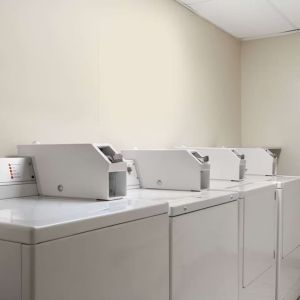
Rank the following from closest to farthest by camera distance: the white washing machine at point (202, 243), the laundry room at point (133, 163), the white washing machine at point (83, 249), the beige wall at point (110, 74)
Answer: the white washing machine at point (83, 249), the laundry room at point (133, 163), the white washing machine at point (202, 243), the beige wall at point (110, 74)

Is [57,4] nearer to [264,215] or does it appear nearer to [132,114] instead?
[132,114]

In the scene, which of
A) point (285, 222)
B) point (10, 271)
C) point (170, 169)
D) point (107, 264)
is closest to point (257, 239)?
point (285, 222)

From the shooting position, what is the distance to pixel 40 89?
6.97 ft

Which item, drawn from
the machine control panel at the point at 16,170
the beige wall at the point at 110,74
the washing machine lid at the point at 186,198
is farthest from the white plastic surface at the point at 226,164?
the machine control panel at the point at 16,170

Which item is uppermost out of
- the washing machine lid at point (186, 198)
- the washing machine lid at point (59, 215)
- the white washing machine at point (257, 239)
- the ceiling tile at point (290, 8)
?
the ceiling tile at point (290, 8)

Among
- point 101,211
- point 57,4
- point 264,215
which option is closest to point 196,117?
point 264,215

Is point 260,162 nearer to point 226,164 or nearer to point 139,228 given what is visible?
point 226,164

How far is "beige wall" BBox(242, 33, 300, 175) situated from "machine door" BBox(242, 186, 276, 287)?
1570 millimetres

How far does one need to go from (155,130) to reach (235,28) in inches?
64.8

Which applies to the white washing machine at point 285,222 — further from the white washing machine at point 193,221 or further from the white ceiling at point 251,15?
the white ceiling at point 251,15

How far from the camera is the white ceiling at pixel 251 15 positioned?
3.39 metres

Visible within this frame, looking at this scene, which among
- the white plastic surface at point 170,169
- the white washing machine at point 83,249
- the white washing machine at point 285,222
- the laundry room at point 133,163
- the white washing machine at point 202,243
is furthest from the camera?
the white washing machine at point 285,222

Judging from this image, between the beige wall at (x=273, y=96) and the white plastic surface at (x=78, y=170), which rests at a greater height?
the beige wall at (x=273, y=96)

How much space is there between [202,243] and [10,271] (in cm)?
100
